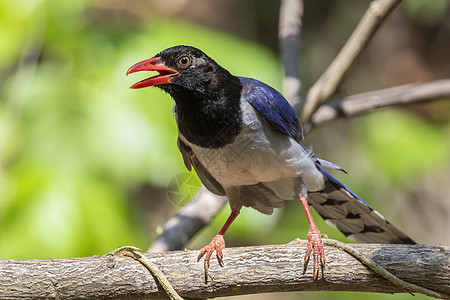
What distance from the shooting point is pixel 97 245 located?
3645 millimetres

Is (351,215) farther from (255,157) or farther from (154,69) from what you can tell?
(154,69)

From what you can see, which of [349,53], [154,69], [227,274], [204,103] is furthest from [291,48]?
[227,274]

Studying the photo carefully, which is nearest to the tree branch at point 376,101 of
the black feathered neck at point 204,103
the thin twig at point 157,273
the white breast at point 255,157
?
the white breast at point 255,157

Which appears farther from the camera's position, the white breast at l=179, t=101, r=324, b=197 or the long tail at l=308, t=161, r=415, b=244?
the long tail at l=308, t=161, r=415, b=244

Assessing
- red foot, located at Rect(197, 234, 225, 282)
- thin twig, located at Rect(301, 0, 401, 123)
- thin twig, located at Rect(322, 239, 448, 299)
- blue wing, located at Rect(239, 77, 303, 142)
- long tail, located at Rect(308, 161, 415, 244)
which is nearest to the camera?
thin twig, located at Rect(322, 239, 448, 299)

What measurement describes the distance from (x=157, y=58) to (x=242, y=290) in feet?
4.31

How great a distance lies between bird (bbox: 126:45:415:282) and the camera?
3262mm

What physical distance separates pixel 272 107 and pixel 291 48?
1.12 m

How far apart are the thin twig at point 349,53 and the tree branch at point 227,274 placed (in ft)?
4.75

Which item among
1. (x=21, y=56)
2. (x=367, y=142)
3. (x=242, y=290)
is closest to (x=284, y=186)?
(x=242, y=290)

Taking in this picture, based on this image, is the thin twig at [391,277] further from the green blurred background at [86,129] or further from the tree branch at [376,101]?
the tree branch at [376,101]

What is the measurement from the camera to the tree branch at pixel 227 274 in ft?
8.62

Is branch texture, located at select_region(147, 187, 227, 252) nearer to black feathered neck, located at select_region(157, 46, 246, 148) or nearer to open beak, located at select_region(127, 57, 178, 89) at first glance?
black feathered neck, located at select_region(157, 46, 246, 148)

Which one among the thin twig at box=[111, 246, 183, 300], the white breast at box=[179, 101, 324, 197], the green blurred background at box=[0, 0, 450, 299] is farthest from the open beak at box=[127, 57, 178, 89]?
the thin twig at box=[111, 246, 183, 300]
